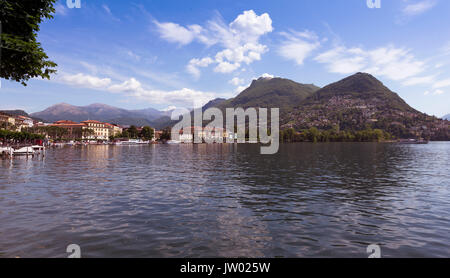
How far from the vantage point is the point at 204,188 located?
29.0 m

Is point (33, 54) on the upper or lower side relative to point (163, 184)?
upper

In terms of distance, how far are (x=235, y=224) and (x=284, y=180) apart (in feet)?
64.2

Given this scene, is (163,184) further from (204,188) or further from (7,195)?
(7,195)

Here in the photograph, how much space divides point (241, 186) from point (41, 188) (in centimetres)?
2055

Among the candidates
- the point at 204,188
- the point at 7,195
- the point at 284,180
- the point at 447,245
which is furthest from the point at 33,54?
the point at 284,180

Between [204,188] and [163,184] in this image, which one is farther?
[163,184]

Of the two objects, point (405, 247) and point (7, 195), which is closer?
point (405, 247)

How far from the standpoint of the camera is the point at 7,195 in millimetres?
23766
